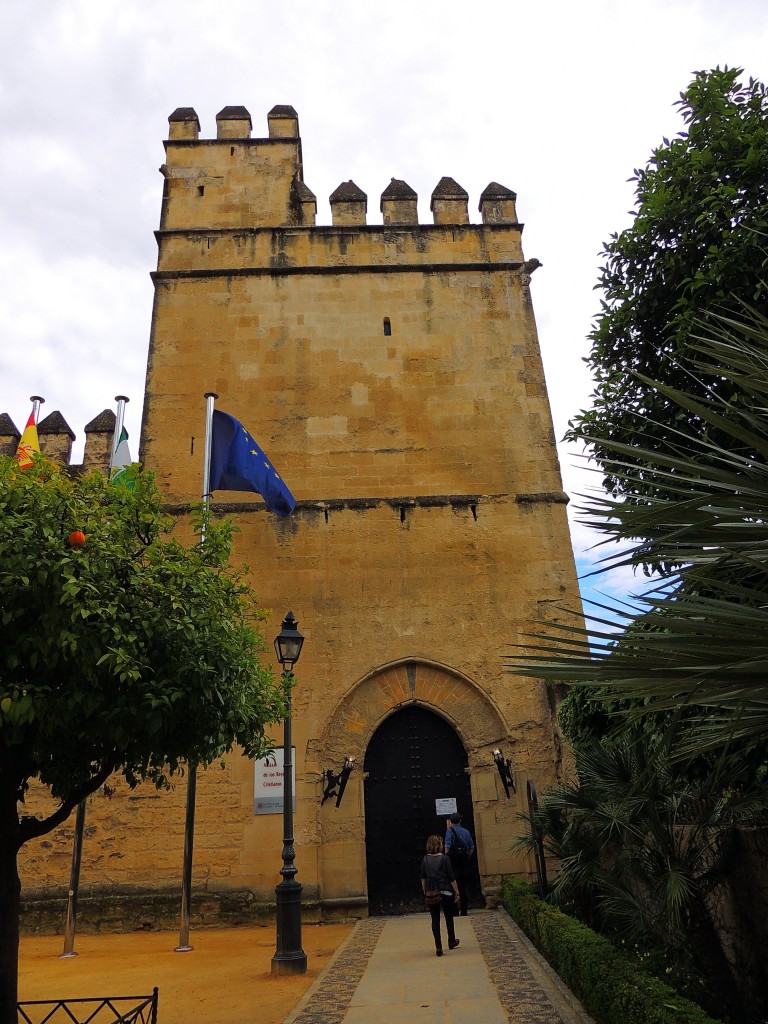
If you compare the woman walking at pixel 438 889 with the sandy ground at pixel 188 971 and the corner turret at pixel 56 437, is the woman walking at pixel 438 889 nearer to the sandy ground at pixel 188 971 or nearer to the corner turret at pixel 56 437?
the sandy ground at pixel 188 971

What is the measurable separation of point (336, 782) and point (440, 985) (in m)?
4.78

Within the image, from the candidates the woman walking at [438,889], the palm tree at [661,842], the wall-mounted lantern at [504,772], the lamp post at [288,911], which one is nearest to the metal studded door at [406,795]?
the wall-mounted lantern at [504,772]

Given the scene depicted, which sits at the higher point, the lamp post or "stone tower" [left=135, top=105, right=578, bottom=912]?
"stone tower" [left=135, top=105, right=578, bottom=912]

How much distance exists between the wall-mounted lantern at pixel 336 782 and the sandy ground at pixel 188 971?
5.52 ft

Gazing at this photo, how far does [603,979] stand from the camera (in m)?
4.54

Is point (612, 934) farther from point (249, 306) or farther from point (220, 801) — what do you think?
point (249, 306)

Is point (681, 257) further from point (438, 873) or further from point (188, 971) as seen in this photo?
point (188, 971)

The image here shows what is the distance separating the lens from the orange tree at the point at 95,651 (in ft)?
14.7

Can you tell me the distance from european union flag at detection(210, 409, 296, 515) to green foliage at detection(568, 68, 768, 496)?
4852mm

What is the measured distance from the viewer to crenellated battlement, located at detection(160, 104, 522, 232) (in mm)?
14500

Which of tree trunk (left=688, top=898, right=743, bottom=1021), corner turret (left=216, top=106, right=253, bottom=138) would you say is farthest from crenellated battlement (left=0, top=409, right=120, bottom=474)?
tree trunk (left=688, top=898, right=743, bottom=1021)

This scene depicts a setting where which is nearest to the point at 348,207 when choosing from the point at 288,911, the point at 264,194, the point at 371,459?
the point at 264,194

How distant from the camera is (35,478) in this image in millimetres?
5043

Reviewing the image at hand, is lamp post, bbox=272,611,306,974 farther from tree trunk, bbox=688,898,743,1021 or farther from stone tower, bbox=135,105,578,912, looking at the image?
tree trunk, bbox=688,898,743,1021
